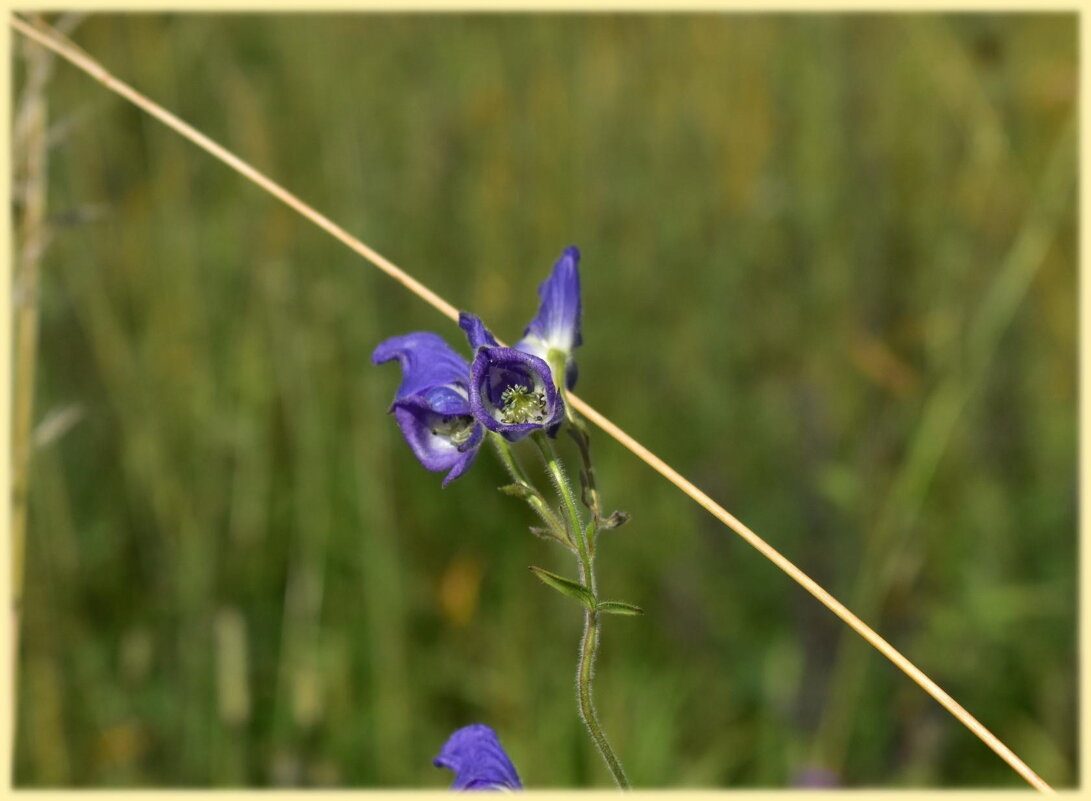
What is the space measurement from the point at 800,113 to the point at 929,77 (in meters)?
0.47

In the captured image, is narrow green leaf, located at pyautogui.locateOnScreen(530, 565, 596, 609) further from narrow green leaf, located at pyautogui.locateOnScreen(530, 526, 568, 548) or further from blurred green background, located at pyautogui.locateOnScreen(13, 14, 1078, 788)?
blurred green background, located at pyautogui.locateOnScreen(13, 14, 1078, 788)

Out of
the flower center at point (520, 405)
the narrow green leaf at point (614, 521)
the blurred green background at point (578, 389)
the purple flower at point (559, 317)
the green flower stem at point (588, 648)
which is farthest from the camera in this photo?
the blurred green background at point (578, 389)

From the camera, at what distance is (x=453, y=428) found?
1354mm

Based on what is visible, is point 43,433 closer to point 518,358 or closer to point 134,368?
point 518,358

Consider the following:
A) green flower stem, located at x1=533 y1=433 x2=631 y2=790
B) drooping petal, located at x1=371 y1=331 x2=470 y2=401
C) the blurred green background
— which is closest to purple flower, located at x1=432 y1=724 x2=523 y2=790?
green flower stem, located at x1=533 y1=433 x2=631 y2=790

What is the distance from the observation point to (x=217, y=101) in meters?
3.73

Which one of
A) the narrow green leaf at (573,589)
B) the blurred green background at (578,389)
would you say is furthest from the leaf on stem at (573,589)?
the blurred green background at (578,389)

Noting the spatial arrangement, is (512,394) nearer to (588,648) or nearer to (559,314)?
(559,314)

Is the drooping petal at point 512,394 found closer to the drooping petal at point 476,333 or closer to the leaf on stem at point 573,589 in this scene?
the drooping petal at point 476,333

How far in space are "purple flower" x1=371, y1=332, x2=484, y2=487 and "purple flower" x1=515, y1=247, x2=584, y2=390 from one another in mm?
127

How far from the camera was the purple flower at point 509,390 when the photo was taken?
48.2 inches

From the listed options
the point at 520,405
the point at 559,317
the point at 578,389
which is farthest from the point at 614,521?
the point at 578,389

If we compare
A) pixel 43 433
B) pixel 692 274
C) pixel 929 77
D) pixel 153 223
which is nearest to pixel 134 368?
pixel 153 223

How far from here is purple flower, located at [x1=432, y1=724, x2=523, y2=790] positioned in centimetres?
119
